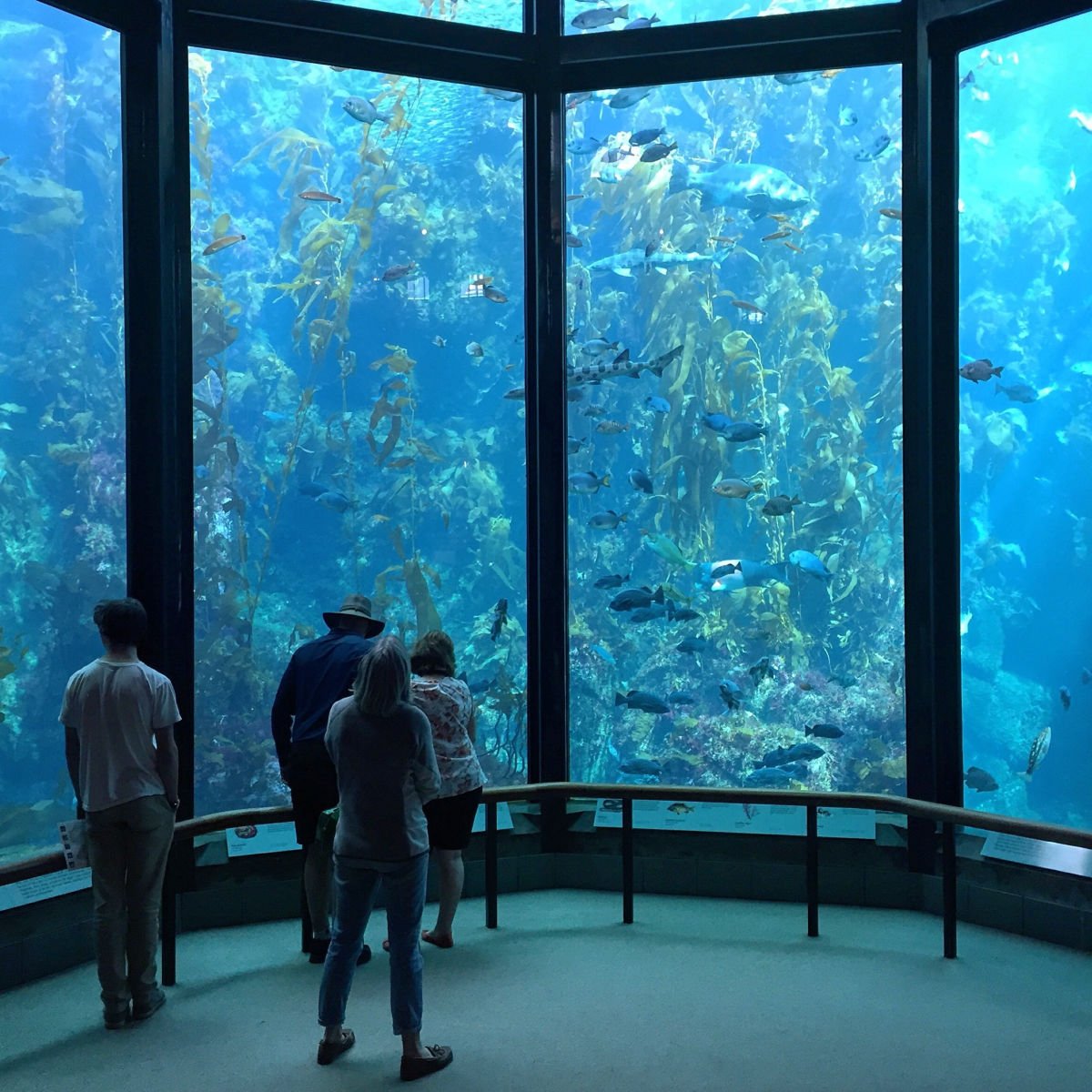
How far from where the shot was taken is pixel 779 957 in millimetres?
4406

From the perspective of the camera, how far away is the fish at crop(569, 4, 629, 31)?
19.1 ft

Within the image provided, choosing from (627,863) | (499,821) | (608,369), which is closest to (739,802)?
(627,863)

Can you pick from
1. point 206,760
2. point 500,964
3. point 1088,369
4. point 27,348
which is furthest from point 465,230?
point 500,964

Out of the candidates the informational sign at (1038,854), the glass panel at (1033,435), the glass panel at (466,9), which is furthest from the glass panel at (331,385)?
the glass panel at (1033,435)

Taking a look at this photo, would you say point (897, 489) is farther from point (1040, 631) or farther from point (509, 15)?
point (509, 15)

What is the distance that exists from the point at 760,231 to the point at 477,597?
4901mm

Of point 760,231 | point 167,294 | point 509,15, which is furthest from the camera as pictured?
point 760,231

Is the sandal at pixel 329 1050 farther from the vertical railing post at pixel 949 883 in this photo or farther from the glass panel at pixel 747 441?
the glass panel at pixel 747 441

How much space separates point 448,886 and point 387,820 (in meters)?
1.63

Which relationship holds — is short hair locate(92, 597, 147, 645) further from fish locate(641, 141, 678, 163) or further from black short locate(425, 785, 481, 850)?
fish locate(641, 141, 678, 163)

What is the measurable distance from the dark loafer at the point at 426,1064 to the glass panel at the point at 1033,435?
740 cm

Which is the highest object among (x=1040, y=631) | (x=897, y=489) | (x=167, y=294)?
(x=167, y=294)

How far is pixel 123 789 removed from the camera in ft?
11.5

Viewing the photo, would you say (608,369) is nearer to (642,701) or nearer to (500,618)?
(500,618)
